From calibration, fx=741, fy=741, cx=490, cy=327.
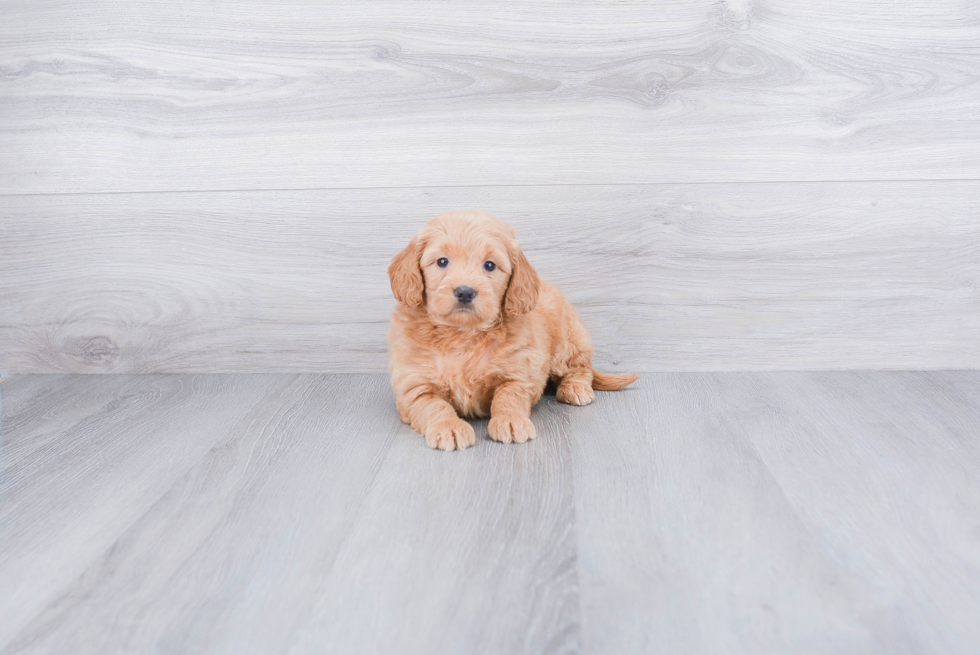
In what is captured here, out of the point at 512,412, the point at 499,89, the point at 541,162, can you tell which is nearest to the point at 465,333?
the point at 512,412

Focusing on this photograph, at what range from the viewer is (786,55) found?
1968 mm

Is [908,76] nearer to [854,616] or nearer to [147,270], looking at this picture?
[854,616]

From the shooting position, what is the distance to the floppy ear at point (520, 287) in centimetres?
164

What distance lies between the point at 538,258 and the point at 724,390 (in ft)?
2.00

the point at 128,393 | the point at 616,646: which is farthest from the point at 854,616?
the point at 128,393

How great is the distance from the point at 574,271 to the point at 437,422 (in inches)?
27.8

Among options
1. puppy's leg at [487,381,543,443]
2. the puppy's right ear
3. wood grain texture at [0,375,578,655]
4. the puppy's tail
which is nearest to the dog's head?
the puppy's right ear

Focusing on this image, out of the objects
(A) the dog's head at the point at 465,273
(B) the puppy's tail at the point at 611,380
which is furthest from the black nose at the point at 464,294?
(B) the puppy's tail at the point at 611,380

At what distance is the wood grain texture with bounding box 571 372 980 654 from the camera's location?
935 mm

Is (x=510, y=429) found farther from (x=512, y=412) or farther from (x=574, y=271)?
(x=574, y=271)

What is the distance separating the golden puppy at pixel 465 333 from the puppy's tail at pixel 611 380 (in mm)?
253

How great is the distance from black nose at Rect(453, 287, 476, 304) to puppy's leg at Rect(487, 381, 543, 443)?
0.81ft

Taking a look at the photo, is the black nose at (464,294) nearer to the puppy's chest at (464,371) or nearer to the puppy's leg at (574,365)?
the puppy's chest at (464,371)

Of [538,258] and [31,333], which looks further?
[31,333]
